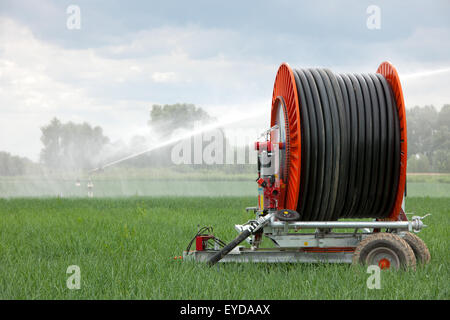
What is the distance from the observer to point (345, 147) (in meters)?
5.46

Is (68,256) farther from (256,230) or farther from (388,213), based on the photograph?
(388,213)

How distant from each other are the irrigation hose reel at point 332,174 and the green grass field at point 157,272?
0.24 metres

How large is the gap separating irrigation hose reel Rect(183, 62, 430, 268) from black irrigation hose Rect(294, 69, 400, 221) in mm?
12

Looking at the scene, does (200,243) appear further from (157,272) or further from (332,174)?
(332,174)

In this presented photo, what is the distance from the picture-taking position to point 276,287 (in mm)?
4445

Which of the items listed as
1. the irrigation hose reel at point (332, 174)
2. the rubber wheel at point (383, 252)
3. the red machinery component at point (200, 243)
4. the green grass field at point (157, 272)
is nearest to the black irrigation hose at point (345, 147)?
the irrigation hose reel at point (332, 174)

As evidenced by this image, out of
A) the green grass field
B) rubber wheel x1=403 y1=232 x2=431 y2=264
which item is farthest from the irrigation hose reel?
the green grass field

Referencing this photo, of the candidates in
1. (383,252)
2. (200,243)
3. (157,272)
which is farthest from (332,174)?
(157,272)

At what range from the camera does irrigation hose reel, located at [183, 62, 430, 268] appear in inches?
211

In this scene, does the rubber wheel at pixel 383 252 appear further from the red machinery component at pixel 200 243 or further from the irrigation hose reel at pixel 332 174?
the red machinery component at pixel 200 243

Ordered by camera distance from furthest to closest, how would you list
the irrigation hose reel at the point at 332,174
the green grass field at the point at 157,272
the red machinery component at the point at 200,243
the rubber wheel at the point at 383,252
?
the red machinery component at the point at 200,243, the irrigation hose reel at the point at 332,174, the rubber wheel at the point at 383,252, the green grass field at the point at 157,272

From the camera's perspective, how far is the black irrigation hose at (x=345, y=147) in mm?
5418

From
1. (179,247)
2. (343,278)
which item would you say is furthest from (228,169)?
(343,278)

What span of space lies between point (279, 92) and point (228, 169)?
24.1 metres
